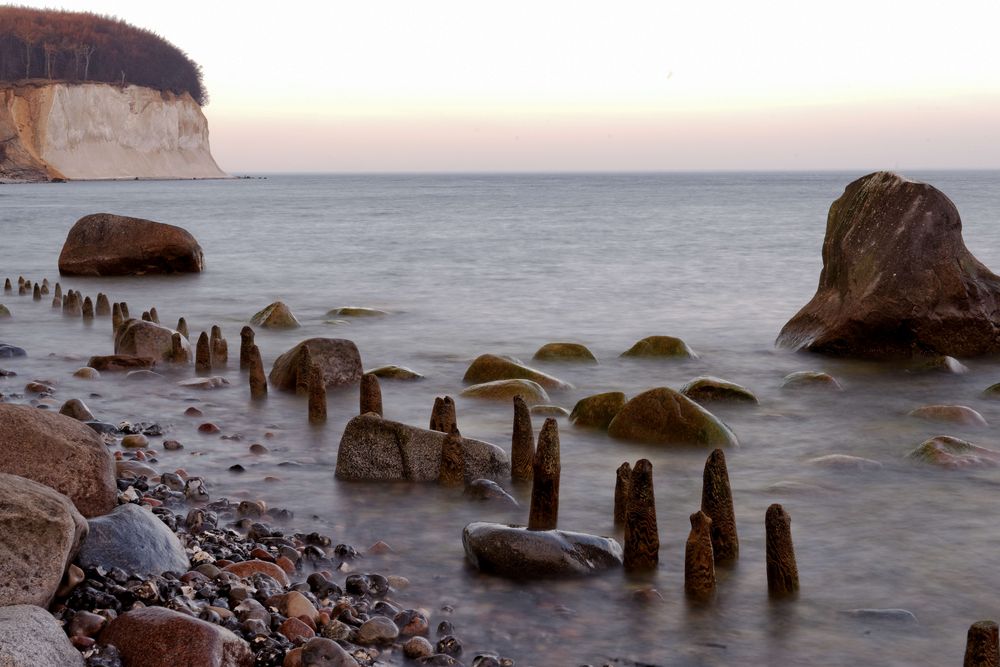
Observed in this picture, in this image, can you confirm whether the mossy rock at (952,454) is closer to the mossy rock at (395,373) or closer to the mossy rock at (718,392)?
the mossy rock at (718,392)

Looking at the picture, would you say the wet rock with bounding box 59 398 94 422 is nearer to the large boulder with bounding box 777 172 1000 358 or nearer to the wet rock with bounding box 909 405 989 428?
the wet rock with bounding box 909 405 989 428

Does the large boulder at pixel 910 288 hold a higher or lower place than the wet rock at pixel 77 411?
higher

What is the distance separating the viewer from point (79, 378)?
1339cm

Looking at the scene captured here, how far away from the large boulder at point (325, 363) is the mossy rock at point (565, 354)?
3244 mm

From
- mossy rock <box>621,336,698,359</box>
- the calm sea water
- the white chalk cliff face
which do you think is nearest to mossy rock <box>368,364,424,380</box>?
the calm sea water

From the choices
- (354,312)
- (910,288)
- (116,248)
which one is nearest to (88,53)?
(116,248)

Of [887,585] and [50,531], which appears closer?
[50,531]

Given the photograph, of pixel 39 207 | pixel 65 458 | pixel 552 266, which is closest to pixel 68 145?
pixel 39 207

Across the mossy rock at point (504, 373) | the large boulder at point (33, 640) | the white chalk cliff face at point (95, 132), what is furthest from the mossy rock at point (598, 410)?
the white chalk cliff face at point (95, 132)

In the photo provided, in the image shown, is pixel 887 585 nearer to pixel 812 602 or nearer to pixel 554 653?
pixel 812 602

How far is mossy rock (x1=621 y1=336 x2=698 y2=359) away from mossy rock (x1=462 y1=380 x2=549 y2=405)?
378 cm

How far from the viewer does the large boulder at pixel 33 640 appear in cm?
431

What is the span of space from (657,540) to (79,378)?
9198 millimetres

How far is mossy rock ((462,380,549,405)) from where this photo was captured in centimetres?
1229
